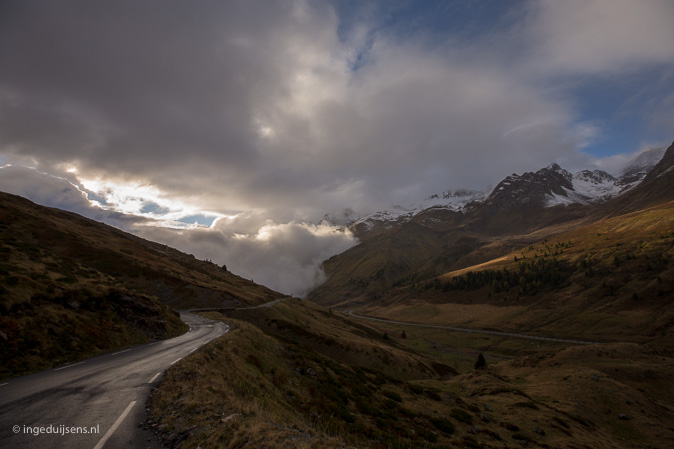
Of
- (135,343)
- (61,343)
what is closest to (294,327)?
(135,343)

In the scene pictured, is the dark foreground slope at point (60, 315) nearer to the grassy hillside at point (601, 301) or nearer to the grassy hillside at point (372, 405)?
the grassy hillside at point (372, 405)

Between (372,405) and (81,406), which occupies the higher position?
(81,406)

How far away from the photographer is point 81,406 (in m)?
12.3

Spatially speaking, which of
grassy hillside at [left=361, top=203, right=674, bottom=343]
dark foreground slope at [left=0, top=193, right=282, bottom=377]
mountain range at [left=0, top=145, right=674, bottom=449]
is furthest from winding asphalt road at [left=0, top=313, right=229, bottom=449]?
grassy hillside at [left=361, top=203, right=674, bottom=343]

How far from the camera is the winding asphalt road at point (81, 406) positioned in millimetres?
9562

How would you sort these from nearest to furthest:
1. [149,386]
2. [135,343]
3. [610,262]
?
[149,386] < [135,343] < [610,262]

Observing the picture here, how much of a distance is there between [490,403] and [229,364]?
112 ft

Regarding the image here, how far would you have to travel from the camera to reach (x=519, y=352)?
4532 inches

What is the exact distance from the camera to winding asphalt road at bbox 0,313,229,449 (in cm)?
956

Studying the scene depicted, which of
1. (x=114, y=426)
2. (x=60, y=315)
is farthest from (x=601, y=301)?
(x=60, y=315)

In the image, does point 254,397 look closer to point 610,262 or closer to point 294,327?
point 294,327

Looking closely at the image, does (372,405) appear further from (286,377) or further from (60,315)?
(60,315)

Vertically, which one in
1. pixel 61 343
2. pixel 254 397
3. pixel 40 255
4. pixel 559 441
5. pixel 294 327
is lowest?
pixel 559 441

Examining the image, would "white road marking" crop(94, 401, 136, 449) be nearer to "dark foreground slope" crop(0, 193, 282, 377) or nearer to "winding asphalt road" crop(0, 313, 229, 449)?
"winding asphalt road" crop(0, 313, 229, 449)
